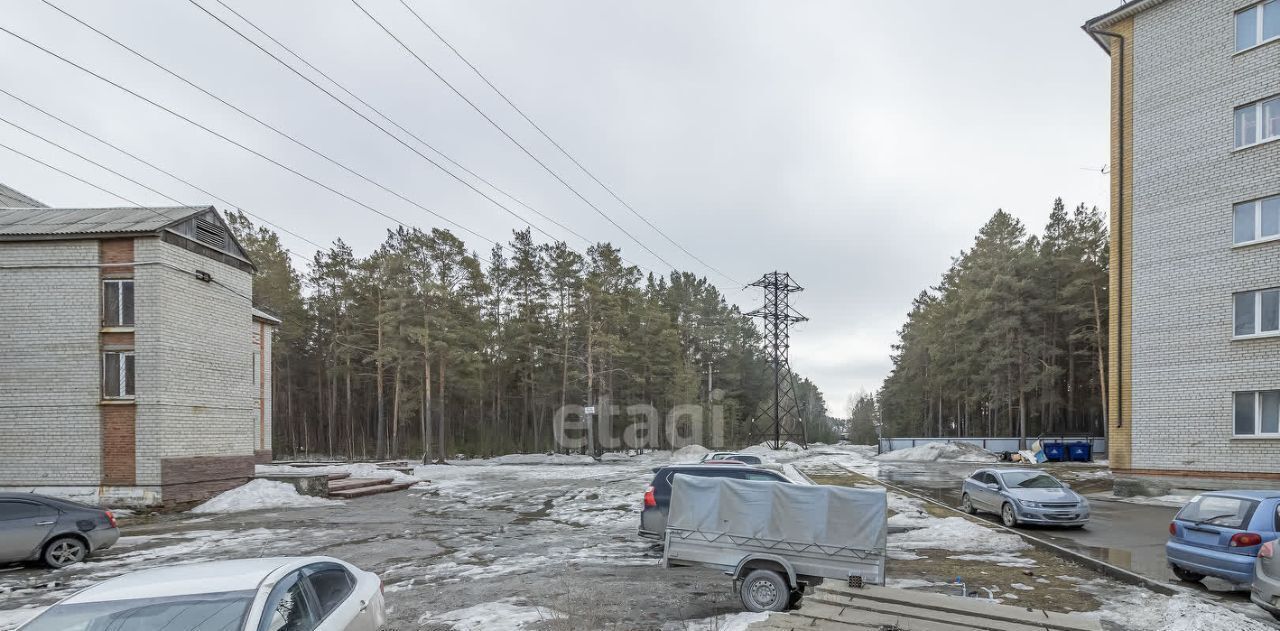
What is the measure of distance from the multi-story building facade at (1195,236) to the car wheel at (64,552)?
1166 inches

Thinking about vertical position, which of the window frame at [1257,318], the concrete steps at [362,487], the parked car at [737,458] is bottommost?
the concrete steps at [362,487]

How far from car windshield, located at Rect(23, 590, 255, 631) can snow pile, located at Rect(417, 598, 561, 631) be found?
3.82 metres

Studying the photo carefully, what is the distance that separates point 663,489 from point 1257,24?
24218 mm

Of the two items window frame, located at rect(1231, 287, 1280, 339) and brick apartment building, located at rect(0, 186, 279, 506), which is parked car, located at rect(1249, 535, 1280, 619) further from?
brick apartment building, located at rect(0, 186, 279, 506)

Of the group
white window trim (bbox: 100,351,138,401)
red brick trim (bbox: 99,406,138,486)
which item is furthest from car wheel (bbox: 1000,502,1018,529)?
white window trim (bbox: 100,351,138,401)

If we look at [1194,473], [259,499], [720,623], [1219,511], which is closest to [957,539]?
[1219,511]

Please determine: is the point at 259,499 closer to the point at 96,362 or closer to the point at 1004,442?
the point at 96,362

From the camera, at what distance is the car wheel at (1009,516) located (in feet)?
54.5

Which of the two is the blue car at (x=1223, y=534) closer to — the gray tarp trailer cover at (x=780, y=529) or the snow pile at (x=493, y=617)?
the gray tarp trailer cover at (x=780, y=529)

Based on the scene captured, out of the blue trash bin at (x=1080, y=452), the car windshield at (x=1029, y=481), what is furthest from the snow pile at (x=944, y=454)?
the car windshield at (x=1029, y=481)

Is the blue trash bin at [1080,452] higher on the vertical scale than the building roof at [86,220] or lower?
lower

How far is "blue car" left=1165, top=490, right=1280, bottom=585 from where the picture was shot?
924cm

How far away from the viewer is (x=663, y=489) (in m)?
12.9

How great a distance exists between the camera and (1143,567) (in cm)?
1152
